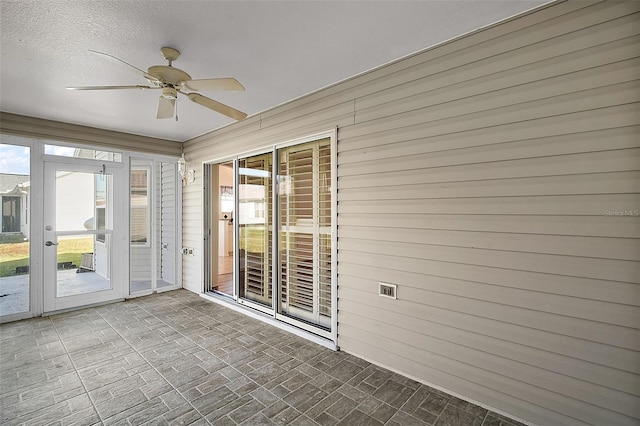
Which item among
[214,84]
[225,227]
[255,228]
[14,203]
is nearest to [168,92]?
[214,84]

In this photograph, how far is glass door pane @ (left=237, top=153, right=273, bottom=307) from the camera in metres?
4.05

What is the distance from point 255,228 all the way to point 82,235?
266cm

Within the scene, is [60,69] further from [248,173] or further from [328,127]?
[328,127]

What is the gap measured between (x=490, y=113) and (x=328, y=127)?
1.54 m

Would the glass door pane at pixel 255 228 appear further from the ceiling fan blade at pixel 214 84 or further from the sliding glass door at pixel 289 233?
the ceiling fan blade at pixel 214 84

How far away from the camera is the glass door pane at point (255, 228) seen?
4.05 m

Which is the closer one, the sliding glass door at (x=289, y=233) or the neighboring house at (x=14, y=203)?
the sliding glass door at (x=289, y=233)

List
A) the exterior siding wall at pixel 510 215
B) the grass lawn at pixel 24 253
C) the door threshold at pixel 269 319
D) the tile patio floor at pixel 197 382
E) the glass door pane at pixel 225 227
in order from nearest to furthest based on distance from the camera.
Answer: the exterior siding wall at pixel 510 215
the tile patio floor at pixel 197 382
the door threshold at pixel 269 319
the grass lawn at pixel 24 253
the glass door pane at pixel 225 227

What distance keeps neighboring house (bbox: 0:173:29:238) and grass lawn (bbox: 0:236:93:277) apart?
189mm

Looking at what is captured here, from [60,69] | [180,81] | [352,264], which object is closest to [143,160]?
[60,69]

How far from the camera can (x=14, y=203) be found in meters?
3.90

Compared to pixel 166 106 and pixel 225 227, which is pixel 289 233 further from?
pixel 225 227

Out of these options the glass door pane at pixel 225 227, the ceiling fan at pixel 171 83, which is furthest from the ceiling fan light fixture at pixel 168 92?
the glass door pane at pixel 225 227

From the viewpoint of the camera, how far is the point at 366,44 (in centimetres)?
240
